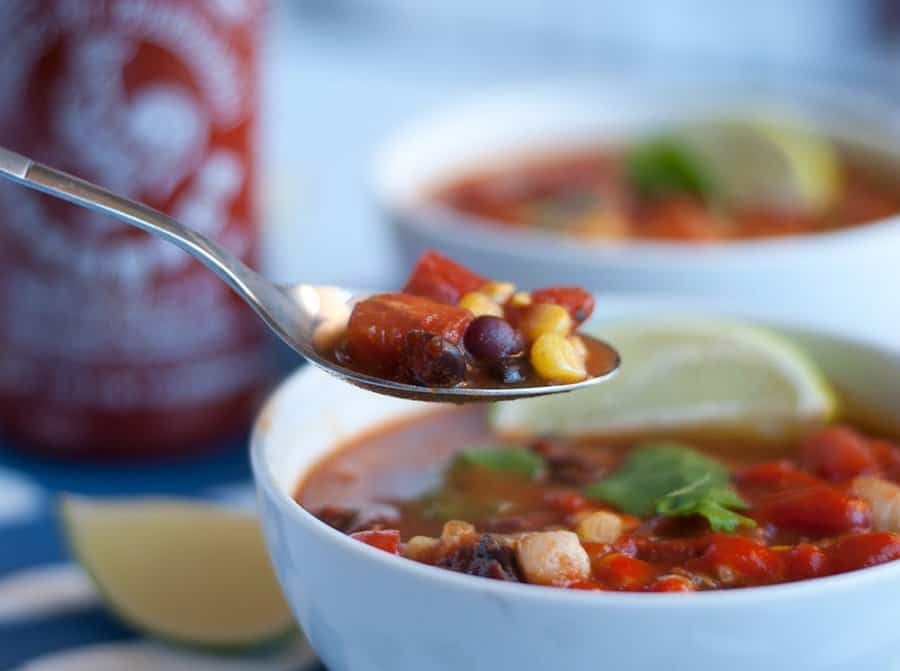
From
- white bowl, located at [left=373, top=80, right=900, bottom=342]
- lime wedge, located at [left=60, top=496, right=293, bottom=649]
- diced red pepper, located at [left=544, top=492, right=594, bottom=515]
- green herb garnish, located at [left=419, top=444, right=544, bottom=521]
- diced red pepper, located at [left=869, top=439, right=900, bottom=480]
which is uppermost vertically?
white bowl, located at [left=373, top=80, right=900, bottom=342]

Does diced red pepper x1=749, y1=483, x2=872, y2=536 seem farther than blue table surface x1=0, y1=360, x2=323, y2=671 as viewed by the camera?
No

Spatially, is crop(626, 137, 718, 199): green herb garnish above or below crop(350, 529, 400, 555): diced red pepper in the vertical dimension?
above

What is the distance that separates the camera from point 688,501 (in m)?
1.63

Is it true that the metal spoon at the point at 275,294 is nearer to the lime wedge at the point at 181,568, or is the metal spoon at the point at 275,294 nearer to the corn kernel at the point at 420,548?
the corn kernel at the point at 420,548

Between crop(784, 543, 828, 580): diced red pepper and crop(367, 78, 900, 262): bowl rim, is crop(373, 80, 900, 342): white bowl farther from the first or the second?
crop(784, 543, 828, 580): diced red pepper

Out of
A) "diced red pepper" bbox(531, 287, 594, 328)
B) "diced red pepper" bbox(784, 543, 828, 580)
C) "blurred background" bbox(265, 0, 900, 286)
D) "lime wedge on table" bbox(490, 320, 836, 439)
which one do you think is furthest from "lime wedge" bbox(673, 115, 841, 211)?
"diced red pepper" bbox(784, 543, 828, 580)

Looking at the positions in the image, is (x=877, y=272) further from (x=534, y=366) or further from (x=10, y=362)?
(x=10, y=362)

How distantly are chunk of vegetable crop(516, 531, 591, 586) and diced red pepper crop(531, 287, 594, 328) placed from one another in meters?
0.36

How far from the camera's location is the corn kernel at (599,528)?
158cm

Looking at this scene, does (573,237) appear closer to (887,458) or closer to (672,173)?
(672,173)

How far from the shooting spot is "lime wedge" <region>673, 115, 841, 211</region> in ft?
9.96

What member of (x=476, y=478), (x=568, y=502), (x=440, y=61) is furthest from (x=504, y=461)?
(x=440, y=61)

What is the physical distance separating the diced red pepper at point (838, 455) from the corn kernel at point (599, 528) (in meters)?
0.37

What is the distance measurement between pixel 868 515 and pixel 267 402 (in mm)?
768
